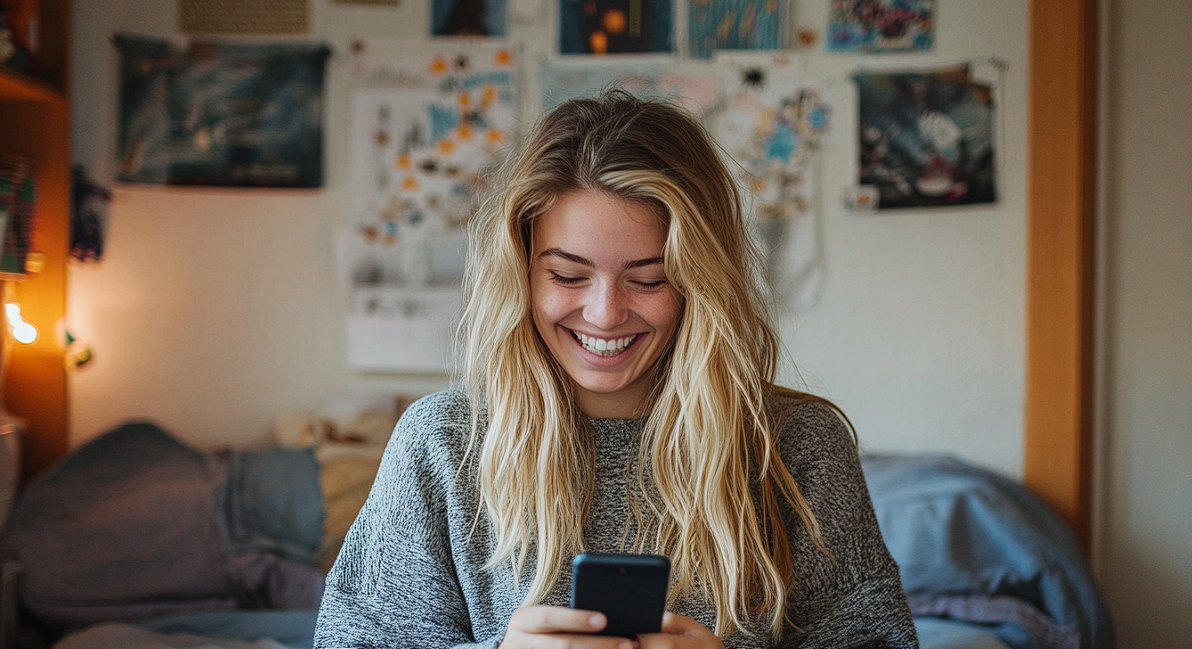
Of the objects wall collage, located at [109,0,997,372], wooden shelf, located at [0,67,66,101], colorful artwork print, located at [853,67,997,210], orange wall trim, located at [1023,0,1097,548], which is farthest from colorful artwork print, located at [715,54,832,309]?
wooden shelf, located at [0,67,66,101]

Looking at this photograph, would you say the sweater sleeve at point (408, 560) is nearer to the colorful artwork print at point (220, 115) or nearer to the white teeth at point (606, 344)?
the white teeth at point (606, 344)

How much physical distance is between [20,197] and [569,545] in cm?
191

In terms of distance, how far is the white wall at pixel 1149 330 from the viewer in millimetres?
2115

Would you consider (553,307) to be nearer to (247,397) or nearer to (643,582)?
(643,582)

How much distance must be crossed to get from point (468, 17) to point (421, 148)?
1.25 ft

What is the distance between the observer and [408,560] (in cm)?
113

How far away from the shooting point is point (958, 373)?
90.0 inches

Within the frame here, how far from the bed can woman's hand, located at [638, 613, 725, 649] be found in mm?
888

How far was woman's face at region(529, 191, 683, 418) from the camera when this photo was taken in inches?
42.4

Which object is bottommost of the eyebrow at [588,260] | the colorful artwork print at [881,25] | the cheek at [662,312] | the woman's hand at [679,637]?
the woman's hand at [679,637]

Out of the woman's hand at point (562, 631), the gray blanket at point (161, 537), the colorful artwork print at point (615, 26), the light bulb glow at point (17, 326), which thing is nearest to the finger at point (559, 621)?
the woman's hand at point (562, 631)

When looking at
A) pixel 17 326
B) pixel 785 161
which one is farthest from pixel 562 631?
pixel 17 326

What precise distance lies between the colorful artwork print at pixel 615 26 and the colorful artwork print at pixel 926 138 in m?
0.55

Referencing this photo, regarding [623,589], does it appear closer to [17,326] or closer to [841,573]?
[841,573]
